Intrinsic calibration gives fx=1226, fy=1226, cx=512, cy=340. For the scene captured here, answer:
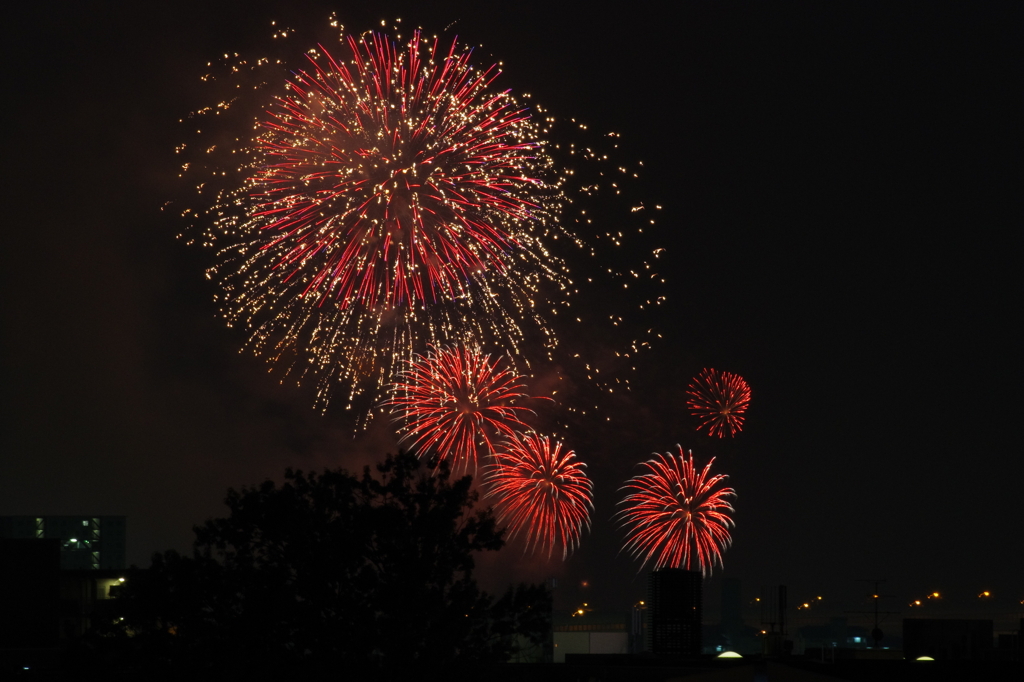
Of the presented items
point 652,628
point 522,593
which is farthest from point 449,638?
point 652,628

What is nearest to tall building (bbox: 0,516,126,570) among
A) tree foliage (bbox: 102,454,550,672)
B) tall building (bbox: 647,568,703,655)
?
tall building (bbox: 647,568,703,655)

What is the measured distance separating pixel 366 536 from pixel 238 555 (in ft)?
16.2

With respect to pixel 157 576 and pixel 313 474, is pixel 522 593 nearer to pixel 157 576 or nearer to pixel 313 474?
pixel 313 474

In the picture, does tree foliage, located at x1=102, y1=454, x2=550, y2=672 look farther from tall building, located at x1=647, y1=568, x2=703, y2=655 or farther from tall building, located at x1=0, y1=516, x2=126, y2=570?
tall building, located at x1=0, y1=516, x2=126, y2=570

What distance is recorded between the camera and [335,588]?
4388cm

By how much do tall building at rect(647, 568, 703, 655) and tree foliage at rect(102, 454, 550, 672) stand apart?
55.9m

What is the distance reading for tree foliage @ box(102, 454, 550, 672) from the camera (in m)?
42.0

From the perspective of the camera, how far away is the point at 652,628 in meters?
99.6

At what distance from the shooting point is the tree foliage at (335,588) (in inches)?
1655

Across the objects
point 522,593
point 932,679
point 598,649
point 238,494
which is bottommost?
point 598,649

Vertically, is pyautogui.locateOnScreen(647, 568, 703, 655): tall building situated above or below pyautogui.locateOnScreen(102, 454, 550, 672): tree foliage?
below

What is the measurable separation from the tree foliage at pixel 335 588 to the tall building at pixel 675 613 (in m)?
55.9

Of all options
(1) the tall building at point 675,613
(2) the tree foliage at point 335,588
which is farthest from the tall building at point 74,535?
(2) the tree foliage at point 335,588

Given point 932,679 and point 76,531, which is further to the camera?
point 76,531
